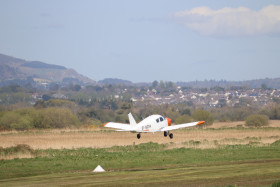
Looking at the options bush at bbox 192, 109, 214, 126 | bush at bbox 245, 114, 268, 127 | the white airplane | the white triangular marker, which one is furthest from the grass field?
bush at bbox 192, 109, 214, 126

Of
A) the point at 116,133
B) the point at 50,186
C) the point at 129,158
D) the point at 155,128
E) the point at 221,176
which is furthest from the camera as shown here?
the point at 116,133

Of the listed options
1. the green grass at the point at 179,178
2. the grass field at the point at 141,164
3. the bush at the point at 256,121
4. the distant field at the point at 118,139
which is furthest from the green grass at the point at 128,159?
the bush at the point at 256,121

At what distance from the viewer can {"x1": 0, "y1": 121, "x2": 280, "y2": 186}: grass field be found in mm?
32188

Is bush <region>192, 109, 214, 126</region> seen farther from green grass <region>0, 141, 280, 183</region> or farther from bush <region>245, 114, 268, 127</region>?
green grass <region>0, 141, 280, 183</region>

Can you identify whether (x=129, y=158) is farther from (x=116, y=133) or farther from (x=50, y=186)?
(x=116, y=133)

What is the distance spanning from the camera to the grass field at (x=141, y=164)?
106 ft

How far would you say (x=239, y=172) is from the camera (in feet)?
112

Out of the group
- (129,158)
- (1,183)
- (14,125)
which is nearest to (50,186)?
(1,183)

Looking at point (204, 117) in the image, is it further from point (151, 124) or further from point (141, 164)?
point (141, 164)

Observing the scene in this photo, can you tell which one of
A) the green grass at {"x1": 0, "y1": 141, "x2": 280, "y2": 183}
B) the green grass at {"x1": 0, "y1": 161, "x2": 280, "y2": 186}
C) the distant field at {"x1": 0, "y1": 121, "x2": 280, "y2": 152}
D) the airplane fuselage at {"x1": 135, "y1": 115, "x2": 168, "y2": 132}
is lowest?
the green grass at {"x1": 0, "y1": 161, "x2": 280, "y2": 186}

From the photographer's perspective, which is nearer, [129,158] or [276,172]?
[276,172]

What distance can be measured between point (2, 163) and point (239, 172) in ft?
64.8

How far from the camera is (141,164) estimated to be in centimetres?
4325

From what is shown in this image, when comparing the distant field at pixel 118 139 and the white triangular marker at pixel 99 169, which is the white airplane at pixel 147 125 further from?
the white triangular marker at pixel 99 169
